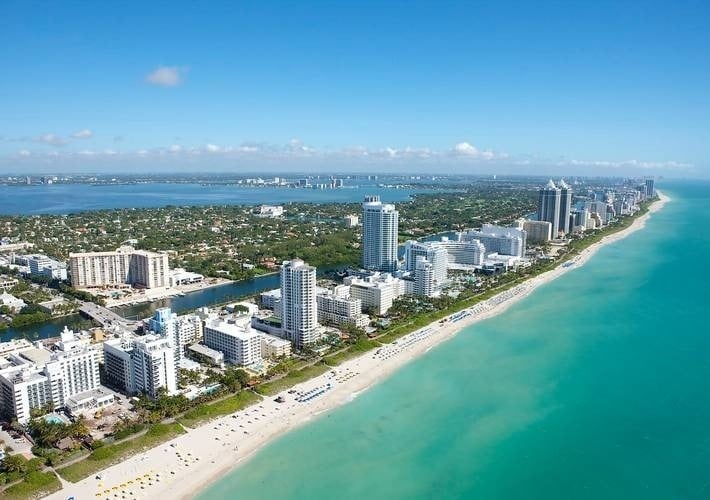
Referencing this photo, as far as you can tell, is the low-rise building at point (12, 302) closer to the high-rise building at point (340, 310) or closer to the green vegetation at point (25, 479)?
the high-rise building at point (340, 310)

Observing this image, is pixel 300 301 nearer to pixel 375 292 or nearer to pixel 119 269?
pixel 375 292

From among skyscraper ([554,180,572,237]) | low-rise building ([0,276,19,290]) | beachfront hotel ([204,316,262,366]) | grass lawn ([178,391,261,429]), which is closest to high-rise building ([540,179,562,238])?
skyscraper ([554,180,572,237])

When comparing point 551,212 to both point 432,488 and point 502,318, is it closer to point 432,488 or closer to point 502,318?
point 502,318

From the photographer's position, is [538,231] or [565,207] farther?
[565,207]

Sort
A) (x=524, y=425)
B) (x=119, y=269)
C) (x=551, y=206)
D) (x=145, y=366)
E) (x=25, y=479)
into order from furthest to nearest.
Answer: (x=551, y=206) < (x=119, y=269) < (x=145, y=366) < (x=524, y=425) < (x=25, y=479)

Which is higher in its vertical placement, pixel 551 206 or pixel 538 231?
pixel 551 206

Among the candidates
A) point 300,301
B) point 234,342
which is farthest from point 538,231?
point 234,342
